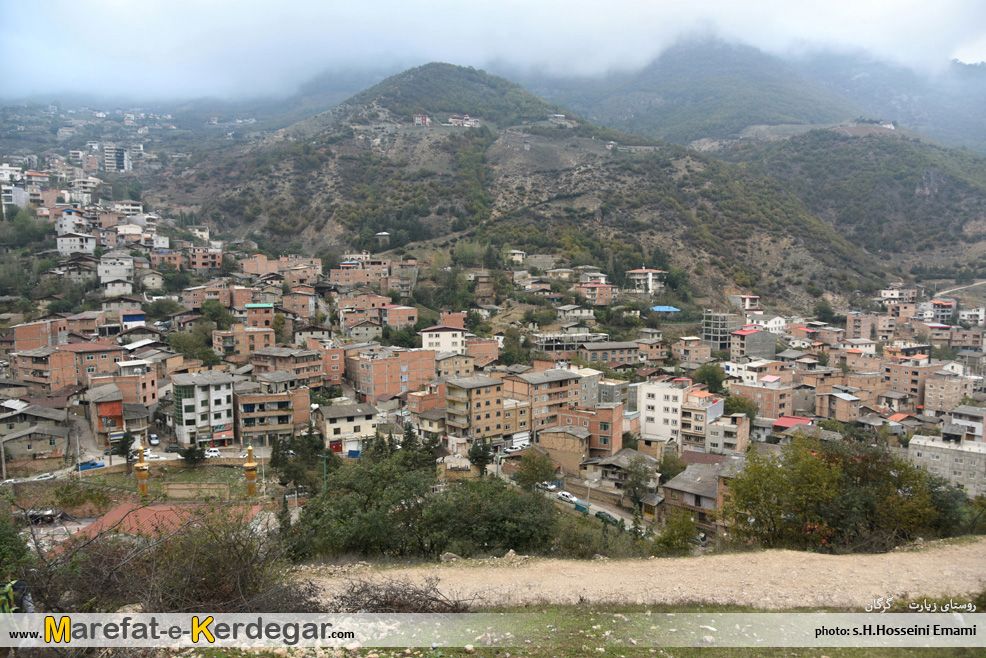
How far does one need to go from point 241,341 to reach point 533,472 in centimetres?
1774

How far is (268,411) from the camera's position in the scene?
2048cm

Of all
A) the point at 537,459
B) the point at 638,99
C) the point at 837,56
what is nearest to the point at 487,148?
the point at 537,459

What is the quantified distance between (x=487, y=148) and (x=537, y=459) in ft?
203

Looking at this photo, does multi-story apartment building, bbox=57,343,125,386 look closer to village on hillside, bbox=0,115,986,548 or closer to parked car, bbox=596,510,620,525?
village on hillside, bbox=0,115,986,548

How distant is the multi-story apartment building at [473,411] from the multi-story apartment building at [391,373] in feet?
15.1

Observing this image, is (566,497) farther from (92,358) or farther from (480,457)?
(92,358)

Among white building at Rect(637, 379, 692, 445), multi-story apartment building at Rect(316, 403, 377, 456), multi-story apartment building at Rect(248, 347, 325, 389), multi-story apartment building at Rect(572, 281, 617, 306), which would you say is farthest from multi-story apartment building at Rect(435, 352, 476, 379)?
multi-story apartment building at Rect(572, 281, 617, 306)

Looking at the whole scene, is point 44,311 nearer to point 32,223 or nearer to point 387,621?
point 32,223

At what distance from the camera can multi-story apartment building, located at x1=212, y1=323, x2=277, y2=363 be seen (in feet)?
90.3

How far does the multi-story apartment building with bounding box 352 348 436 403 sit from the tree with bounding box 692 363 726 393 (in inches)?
552

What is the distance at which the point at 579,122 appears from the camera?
83.9 meters

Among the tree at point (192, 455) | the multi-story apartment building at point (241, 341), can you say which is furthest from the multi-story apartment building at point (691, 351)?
the tree at point (192, 455)

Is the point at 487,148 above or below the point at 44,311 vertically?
above

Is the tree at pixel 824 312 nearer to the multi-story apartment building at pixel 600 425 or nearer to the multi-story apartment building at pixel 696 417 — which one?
the multi-story apartment building at pixel 696 417
